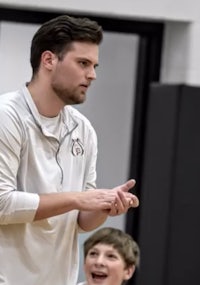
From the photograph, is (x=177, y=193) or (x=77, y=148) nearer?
(x=77, y=148)

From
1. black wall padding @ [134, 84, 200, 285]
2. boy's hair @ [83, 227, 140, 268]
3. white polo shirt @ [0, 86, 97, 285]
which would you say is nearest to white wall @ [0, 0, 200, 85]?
black wall padding @ [134, 84, 200, 285]

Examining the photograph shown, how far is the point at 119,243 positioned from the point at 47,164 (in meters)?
1.17

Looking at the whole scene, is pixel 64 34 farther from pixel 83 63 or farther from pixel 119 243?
pixel 119 243

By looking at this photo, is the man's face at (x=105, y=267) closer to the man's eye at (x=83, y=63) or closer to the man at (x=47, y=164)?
the man at (x=47, y=164)

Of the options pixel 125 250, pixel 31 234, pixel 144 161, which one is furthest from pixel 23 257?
pixel 144 161

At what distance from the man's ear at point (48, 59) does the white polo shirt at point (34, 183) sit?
0.11 m

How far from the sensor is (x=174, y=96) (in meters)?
4.67

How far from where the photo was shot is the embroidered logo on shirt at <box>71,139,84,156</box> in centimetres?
283

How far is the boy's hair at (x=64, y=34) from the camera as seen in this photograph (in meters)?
2.73

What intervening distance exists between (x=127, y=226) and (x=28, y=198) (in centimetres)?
271

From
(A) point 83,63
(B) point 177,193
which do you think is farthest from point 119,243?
(A) point 83,63

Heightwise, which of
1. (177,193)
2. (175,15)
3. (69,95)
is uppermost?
(175,15)

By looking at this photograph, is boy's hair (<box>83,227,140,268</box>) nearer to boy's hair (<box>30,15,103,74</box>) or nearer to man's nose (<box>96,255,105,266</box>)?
man's nose (<box>96,255,105,266</box>)

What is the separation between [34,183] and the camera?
2762 mm
